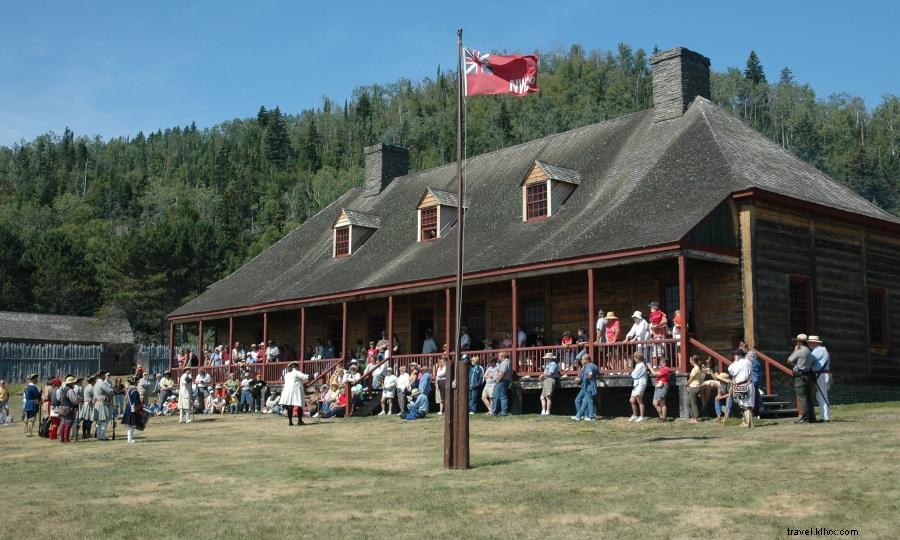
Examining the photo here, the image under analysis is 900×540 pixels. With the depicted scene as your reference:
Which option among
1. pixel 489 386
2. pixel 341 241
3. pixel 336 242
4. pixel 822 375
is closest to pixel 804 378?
pixel 822 375

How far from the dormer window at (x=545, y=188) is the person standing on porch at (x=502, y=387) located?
6.04m

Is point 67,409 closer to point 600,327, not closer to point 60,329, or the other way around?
point 600,327

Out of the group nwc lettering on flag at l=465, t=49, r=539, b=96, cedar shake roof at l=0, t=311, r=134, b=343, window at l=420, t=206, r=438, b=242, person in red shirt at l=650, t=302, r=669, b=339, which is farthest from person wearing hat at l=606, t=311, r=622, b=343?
cedar shake roof at l=0, t=311, r=134, b=343

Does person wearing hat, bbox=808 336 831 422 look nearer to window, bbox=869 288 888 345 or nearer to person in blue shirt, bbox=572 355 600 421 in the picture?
person in blue shirt, bbox=572 355 600 421

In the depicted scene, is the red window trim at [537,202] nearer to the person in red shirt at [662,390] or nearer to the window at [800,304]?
the window at [800,304]

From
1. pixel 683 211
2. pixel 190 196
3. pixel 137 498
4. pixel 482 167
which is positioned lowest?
pixel 137 498

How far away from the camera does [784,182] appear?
24359mm

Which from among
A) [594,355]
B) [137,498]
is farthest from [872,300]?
[137,498]

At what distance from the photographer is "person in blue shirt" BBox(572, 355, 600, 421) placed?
67.6 ft

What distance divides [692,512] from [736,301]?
522 inches

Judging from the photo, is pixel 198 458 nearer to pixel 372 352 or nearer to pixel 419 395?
pixel 419 395

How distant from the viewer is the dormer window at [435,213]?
31719 millimetres

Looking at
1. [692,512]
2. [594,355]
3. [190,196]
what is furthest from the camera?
[190,196]

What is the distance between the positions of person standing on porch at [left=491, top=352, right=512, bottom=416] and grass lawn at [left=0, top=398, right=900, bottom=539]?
372cm
